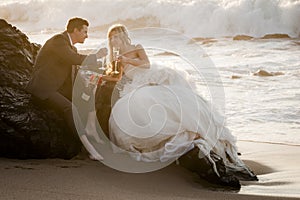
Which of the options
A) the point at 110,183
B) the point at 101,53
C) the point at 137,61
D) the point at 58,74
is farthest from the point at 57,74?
the point at 110,183

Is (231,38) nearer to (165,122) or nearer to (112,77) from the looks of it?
(112,77)

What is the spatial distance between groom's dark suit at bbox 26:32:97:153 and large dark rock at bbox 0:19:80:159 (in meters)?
0.10

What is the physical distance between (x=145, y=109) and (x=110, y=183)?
Result: 115 cm

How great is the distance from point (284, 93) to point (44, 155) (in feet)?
24.2

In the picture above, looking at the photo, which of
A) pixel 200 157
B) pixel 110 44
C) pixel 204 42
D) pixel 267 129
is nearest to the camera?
pixel 200 157

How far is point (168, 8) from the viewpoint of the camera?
2844 centimetres

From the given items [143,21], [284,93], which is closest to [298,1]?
[143,21]

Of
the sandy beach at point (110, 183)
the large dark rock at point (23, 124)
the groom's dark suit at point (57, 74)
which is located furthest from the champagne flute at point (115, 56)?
the sandy beach at point (110, 183)

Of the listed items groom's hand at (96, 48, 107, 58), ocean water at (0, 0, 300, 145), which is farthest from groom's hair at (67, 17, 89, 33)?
ocean water at (0, 0, 300, 145)

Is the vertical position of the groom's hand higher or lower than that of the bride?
higher

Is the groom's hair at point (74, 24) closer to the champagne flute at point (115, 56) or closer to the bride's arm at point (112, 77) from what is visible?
the champagne flute at point (115, 56)

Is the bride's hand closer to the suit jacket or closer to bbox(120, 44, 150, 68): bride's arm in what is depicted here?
bbox(120, 44, 150, 68): bride's arm

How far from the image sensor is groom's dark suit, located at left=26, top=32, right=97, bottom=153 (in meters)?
6.12

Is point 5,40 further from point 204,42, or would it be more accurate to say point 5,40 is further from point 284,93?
point 204,42
